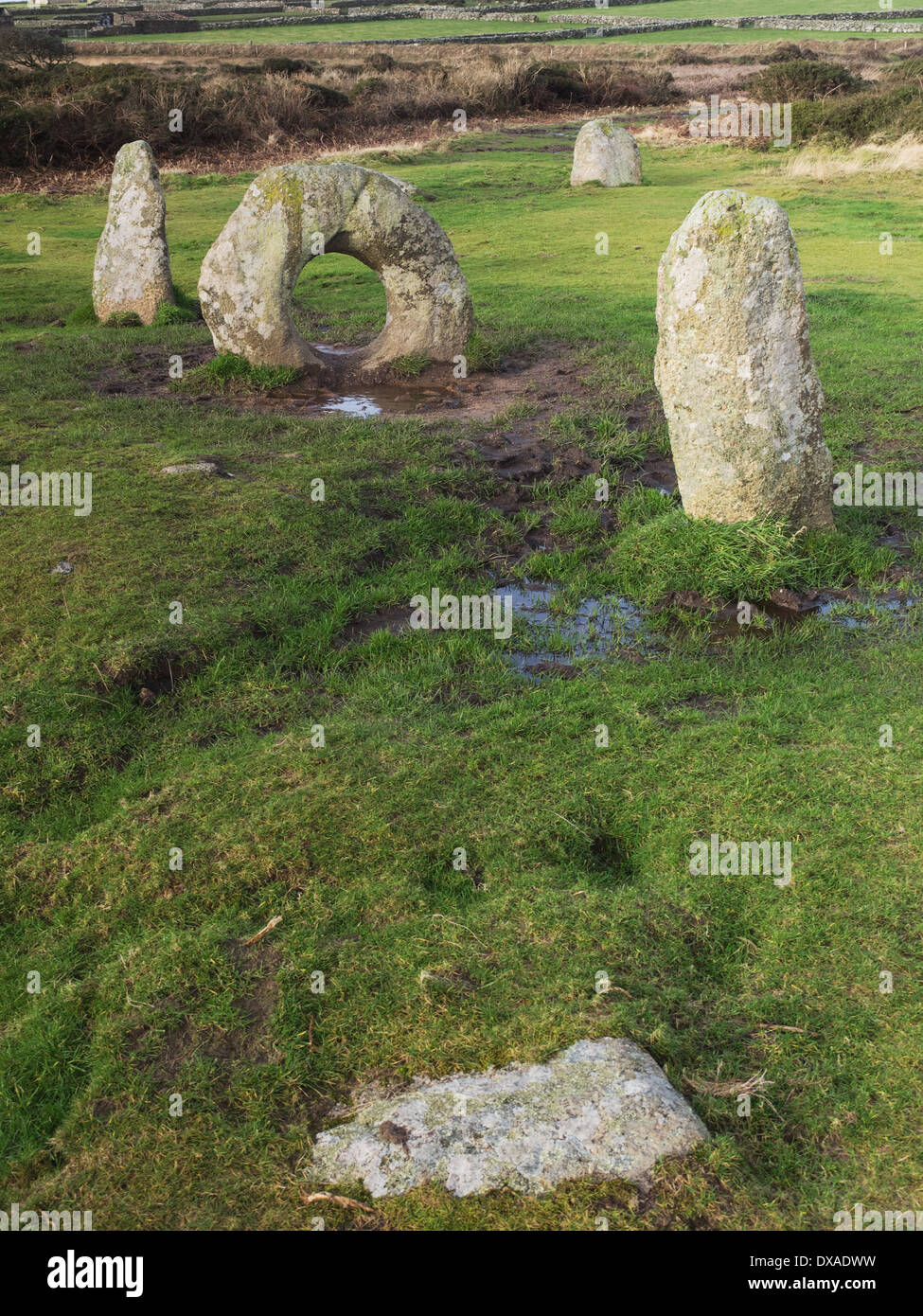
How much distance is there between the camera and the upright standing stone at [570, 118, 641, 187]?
24.7 meters

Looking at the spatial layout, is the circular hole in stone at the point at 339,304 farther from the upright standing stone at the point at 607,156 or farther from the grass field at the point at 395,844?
the upright standing stone at the point at 607,156

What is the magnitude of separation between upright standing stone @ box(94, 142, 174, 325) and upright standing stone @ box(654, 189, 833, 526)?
30.2ft

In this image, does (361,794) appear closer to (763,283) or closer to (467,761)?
(467,761)

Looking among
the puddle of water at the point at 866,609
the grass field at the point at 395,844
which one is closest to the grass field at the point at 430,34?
the grass field at the point at 395,844

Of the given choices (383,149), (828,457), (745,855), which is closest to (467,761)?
(745,855)

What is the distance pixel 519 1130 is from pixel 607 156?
989 inches

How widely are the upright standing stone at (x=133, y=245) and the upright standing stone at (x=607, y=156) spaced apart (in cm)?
1339

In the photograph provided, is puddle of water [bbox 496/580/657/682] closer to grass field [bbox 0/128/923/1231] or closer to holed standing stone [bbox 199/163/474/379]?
grass field [bbox 0/128/923/1231]

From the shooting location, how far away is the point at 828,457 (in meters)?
8.23

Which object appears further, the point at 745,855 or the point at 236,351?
the point at 236,351

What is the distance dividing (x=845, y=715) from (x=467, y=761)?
7.55ft

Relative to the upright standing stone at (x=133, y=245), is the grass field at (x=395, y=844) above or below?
below

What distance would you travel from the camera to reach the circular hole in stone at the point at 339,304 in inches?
559

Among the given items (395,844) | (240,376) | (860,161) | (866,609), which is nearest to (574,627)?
(866,609)
